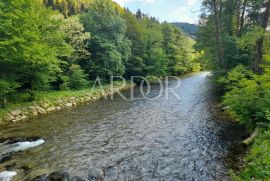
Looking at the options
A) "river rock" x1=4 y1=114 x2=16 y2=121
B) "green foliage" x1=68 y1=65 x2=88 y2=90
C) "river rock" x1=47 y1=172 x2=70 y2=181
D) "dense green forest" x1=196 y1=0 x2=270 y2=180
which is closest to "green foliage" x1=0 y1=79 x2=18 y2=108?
"river rock" x1=4 y1=114 x2=16 y2=121

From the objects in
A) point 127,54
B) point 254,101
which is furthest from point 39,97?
point 127,54

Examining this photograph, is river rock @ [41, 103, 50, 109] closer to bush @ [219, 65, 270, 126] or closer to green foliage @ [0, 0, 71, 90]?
green foliage @ [0, 0, 71, 90]

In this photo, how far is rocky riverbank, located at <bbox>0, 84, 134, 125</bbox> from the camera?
1724 cm

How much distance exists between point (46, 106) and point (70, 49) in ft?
20.9

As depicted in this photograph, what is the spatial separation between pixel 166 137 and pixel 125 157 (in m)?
3.16

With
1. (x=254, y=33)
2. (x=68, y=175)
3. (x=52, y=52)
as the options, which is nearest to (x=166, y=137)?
(x=68, y=175)

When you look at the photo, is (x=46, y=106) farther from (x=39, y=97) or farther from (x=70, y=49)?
(x=70, y=49)

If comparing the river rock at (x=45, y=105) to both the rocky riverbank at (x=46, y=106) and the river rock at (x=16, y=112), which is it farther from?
the river rock at (x=16, y=112)

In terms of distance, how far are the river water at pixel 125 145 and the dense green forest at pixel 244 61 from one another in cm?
135

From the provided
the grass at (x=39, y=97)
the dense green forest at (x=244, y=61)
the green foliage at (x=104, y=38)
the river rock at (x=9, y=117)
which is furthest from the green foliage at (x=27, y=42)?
the dense green forest at (x=244, y=61)

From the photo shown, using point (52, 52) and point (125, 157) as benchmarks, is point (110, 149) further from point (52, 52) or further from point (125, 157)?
point (52, 52)

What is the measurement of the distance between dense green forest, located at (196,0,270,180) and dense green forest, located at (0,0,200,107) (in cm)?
713

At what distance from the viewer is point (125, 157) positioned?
10016 mm

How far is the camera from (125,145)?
11469 millimetres
